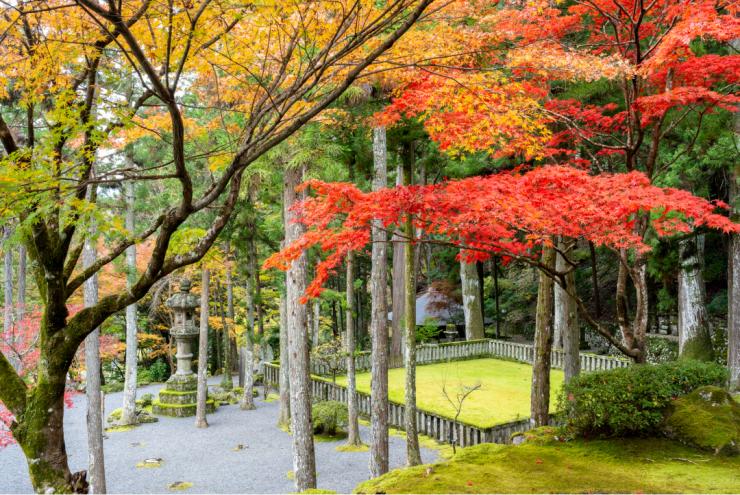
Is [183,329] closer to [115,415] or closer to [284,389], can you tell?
[115,415]

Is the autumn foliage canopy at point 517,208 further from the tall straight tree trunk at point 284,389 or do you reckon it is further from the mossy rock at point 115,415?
the mossy rock at point 115,415

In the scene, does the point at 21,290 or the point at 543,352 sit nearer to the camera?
the point at 543,352

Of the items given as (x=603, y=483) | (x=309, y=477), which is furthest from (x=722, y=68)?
(x=309, y=477)

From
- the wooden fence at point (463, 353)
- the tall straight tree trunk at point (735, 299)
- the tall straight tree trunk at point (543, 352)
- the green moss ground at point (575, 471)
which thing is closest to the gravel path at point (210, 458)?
the tall straight tree trunk at point (543, 352)

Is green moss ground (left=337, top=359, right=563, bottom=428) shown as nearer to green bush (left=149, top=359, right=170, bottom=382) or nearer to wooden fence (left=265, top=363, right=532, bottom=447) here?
wooden fence (left=265, top=363, right=532, bottom=447)

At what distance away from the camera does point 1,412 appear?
32.3ft

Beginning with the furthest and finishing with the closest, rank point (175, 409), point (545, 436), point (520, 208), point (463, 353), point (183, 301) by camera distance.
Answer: point (463, 353), point (183, 301), point (175, 409), point (545, 436), point (520, 208)

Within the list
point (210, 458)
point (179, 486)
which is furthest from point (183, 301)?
point (179, 486)

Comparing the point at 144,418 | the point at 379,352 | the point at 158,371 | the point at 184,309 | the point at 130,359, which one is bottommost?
the point at 144,418

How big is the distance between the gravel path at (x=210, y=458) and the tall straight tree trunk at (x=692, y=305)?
8455mm

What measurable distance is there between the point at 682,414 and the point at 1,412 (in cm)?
1128

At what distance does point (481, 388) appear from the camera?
14891 millimetres

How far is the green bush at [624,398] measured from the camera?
563 centimetres

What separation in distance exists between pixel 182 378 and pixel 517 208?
14344mm
